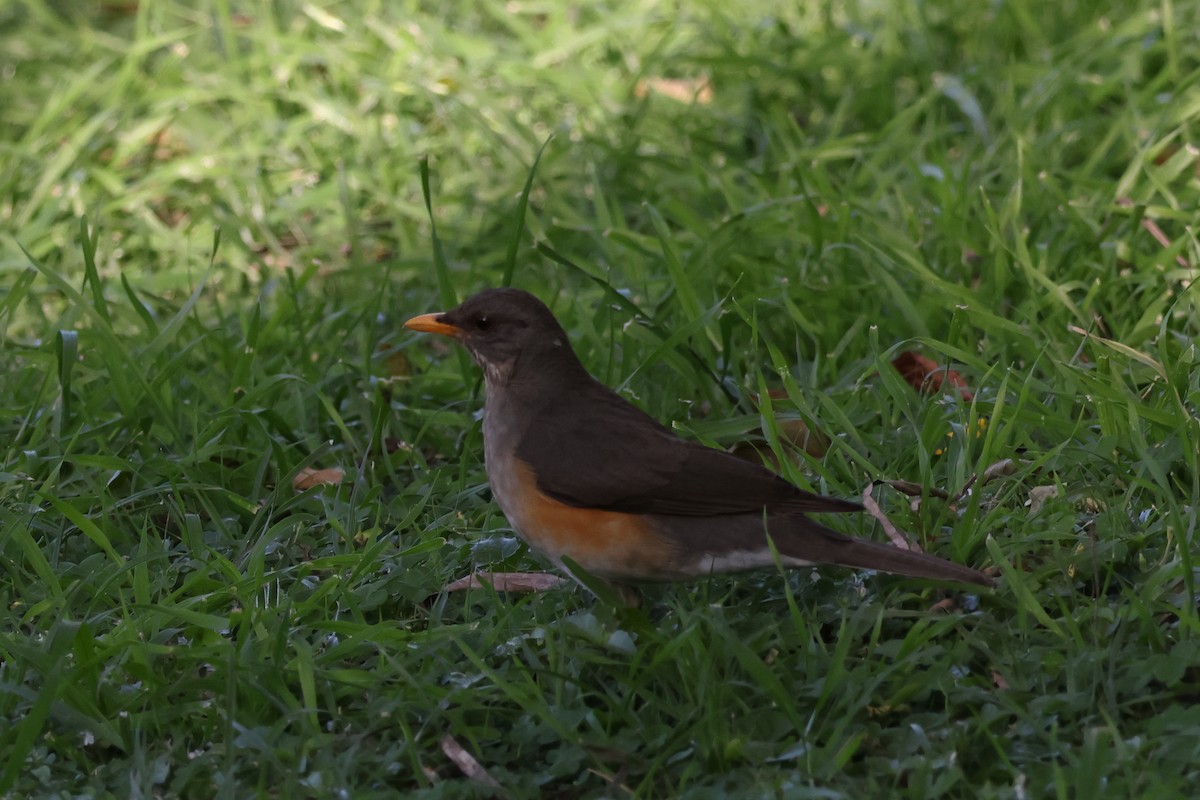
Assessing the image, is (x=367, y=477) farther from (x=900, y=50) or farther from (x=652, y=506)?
(x=900, y=50)

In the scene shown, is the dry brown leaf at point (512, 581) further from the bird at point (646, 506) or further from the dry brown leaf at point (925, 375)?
the dry brown leaf at point (925, 375)

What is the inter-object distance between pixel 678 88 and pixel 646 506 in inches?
176

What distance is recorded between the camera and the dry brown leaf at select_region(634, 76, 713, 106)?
7.89 m

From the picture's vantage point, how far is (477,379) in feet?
17.9

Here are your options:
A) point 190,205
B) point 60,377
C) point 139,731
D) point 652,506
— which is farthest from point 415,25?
point 139,731

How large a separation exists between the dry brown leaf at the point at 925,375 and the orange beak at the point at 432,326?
4.81ft

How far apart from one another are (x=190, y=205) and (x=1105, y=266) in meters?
4.11

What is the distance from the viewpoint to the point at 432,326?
4.71 metres

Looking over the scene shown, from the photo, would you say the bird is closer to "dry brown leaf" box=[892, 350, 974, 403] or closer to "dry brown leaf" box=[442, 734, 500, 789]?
"dry brown leaf" box=[442, 734, 500, 789]

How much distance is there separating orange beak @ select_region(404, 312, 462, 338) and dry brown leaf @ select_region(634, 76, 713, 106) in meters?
3.37

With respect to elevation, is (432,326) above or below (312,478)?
above

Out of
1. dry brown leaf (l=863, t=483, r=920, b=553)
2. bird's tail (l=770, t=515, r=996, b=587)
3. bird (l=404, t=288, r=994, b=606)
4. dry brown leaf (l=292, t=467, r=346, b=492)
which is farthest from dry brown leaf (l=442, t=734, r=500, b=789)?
dry brown leaf (l=292, t=467, r=346, b=492)

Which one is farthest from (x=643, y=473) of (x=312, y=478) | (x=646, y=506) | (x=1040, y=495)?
(x=312, y=478)

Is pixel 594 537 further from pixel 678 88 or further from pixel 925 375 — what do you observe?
pixel 678 88
